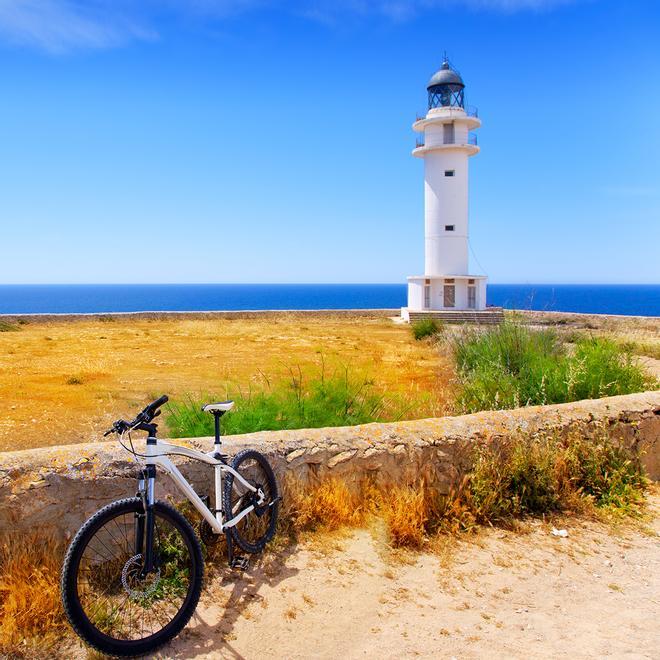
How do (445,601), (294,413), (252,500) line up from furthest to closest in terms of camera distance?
(294,413), (252,500), (445,601)

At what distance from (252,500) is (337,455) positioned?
0.76m

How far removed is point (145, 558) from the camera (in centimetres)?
283

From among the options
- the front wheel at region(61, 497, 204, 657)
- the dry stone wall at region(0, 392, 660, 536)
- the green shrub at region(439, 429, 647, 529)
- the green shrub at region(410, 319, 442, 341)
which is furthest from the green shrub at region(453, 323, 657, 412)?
the green shrub at region(410, 319, 442, 341)

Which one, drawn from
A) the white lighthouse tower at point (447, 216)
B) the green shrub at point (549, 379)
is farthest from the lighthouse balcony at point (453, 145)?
the green shrub at point (549, 379)

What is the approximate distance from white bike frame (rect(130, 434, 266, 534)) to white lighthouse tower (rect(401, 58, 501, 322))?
1071 inches

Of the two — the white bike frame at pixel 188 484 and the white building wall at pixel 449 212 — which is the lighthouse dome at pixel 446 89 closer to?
the white building wall at pixel 449 212

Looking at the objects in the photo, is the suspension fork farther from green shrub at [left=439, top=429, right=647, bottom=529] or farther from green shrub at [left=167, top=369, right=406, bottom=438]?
green shrub at [left=167, top=369, right=406, bottom=438]

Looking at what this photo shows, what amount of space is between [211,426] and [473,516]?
2.42 meters

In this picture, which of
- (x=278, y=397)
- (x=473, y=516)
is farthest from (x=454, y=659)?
(x=278, y=397)

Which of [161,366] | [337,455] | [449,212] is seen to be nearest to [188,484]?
[337,455]

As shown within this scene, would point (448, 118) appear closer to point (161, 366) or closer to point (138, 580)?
point (161, 366)

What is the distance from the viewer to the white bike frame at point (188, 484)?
9.76ft

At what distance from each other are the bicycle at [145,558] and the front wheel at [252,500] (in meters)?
0.01

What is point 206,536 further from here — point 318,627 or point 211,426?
point 211,426
